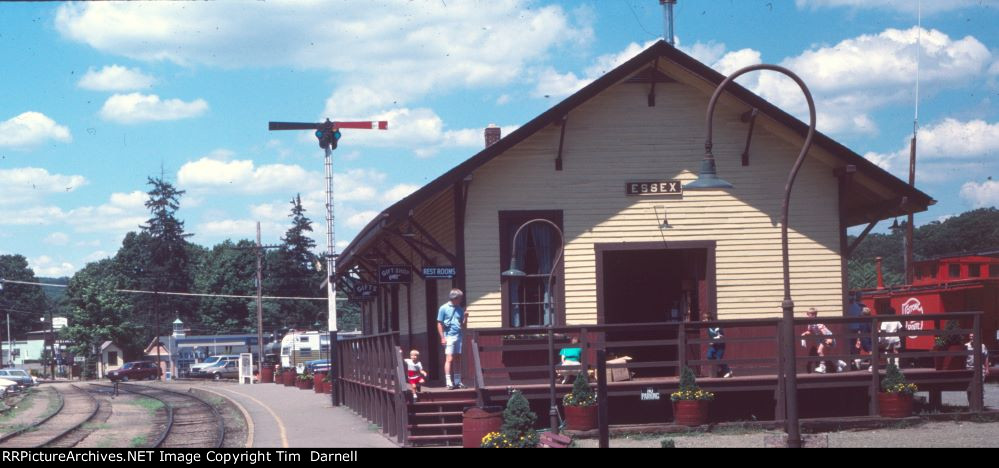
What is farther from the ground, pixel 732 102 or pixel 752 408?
pixel 732 102

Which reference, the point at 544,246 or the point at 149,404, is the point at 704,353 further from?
the point at 149,404

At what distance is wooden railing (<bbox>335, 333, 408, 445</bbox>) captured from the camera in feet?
55.7

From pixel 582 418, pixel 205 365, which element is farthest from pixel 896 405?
pixel 205 365

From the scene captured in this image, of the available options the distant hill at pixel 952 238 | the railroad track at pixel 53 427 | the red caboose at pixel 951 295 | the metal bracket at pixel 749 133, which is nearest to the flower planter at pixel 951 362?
the metal bracket at pixel 749 133

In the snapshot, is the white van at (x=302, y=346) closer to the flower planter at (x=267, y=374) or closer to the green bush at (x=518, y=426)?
the flower planter at (x=267, y=374)

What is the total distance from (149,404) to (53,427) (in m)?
12.6

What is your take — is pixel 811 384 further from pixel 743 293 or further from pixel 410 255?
pixel 410 255

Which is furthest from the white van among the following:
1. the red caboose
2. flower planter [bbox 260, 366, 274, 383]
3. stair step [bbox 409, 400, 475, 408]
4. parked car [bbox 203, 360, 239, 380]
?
stair step [bbox 409, 400, 475, 408]

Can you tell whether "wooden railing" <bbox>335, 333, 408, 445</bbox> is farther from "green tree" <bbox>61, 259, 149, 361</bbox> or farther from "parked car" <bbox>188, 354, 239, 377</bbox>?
"green tree" <bbox>61, 259, 149, 361</bbox>

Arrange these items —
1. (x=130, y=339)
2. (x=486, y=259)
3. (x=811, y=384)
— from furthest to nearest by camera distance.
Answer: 1. (x=130, y=339)
2. (x=486, y=259)
3. (x=811, y=384)

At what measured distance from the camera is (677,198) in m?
19.4

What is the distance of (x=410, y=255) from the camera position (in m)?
24.5
